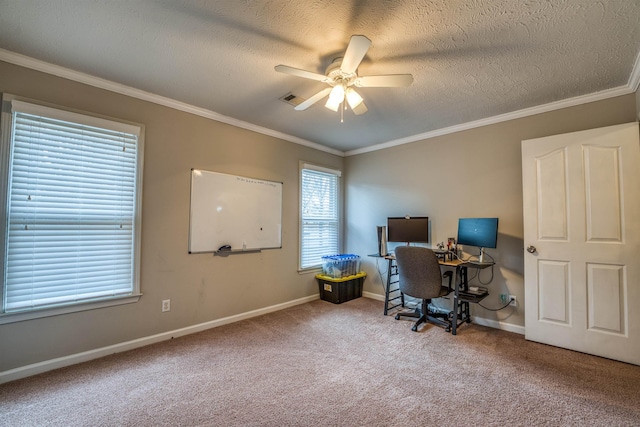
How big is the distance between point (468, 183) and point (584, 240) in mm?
1257

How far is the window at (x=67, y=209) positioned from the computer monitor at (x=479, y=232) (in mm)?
3487

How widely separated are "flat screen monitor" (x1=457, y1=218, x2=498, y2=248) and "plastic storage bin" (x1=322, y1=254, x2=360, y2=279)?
1.63 meters

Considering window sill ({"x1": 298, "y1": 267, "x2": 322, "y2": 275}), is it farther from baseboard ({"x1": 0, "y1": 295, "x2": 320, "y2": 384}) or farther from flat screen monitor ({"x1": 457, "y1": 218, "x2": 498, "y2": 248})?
flat screen monitor ({"x1": 457, "y1": 218, "x2": 498, "y2": 248})

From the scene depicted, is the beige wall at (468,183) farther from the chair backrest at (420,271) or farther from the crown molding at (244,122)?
the chair backrest at (420,271)

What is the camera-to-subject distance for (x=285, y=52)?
207 centimetres

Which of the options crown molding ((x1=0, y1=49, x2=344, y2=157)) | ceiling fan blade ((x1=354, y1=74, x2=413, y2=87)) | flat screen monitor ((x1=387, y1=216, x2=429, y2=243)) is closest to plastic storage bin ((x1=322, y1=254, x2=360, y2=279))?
flat screen monitor ((x1=387, y1=216, x2=429, y2=243))

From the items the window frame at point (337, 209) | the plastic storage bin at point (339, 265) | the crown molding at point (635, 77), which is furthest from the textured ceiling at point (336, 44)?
the plastic storage bin at point (339, 265)

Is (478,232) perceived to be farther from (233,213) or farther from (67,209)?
(67,209)

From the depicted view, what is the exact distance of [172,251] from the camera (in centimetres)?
287

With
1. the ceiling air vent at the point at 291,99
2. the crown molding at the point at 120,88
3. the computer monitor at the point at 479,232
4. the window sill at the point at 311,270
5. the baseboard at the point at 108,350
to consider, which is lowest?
the baseboard at the point at 108,350

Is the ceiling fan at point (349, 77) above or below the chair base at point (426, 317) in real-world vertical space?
above

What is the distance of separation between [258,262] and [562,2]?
3.50 metres

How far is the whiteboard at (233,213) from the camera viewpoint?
3.06 m

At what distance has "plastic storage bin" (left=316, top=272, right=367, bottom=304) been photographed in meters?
4.07
